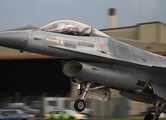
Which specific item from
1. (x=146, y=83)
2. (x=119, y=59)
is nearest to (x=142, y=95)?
(x=146, y=83)

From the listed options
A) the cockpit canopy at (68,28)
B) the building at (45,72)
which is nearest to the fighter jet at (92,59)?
the cockpit canopy at (68,28)

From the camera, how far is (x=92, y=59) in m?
14.0

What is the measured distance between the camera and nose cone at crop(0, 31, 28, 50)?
501 inches

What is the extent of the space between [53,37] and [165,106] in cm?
572

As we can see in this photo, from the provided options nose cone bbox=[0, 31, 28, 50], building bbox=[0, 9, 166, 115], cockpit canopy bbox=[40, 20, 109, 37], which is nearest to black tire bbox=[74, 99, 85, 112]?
cockpit canopy bbox=[40, 20, 109, 37]

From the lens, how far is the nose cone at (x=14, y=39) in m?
12.7

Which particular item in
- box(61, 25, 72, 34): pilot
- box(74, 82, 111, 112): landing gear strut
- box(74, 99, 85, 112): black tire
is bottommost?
box(74, 99, 85, 112): black tire

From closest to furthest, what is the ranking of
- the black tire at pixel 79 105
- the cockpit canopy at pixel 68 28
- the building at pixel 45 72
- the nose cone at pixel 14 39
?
the nose cone at pixel 14 39, the black tire at pixel 79 105, the cockpit canopy at pixel 68 28, the building at pixel 45 72

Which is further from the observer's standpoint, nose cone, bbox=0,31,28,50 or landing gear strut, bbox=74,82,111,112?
landing gear strut, bbox=74,82,111,112

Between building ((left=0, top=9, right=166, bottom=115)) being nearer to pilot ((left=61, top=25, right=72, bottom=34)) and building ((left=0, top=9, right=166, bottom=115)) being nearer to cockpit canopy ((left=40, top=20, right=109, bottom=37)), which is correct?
cockpit canopy ((left=40, top=20, right=109, bottom=37))

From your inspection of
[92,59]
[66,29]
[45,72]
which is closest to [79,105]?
[92,59]

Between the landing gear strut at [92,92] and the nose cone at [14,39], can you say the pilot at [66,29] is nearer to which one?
the nose cone at [14,39]

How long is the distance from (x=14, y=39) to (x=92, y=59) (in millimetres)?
2849

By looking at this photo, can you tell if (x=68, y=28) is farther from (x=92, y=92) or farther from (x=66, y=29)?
(x=92, y=92)
